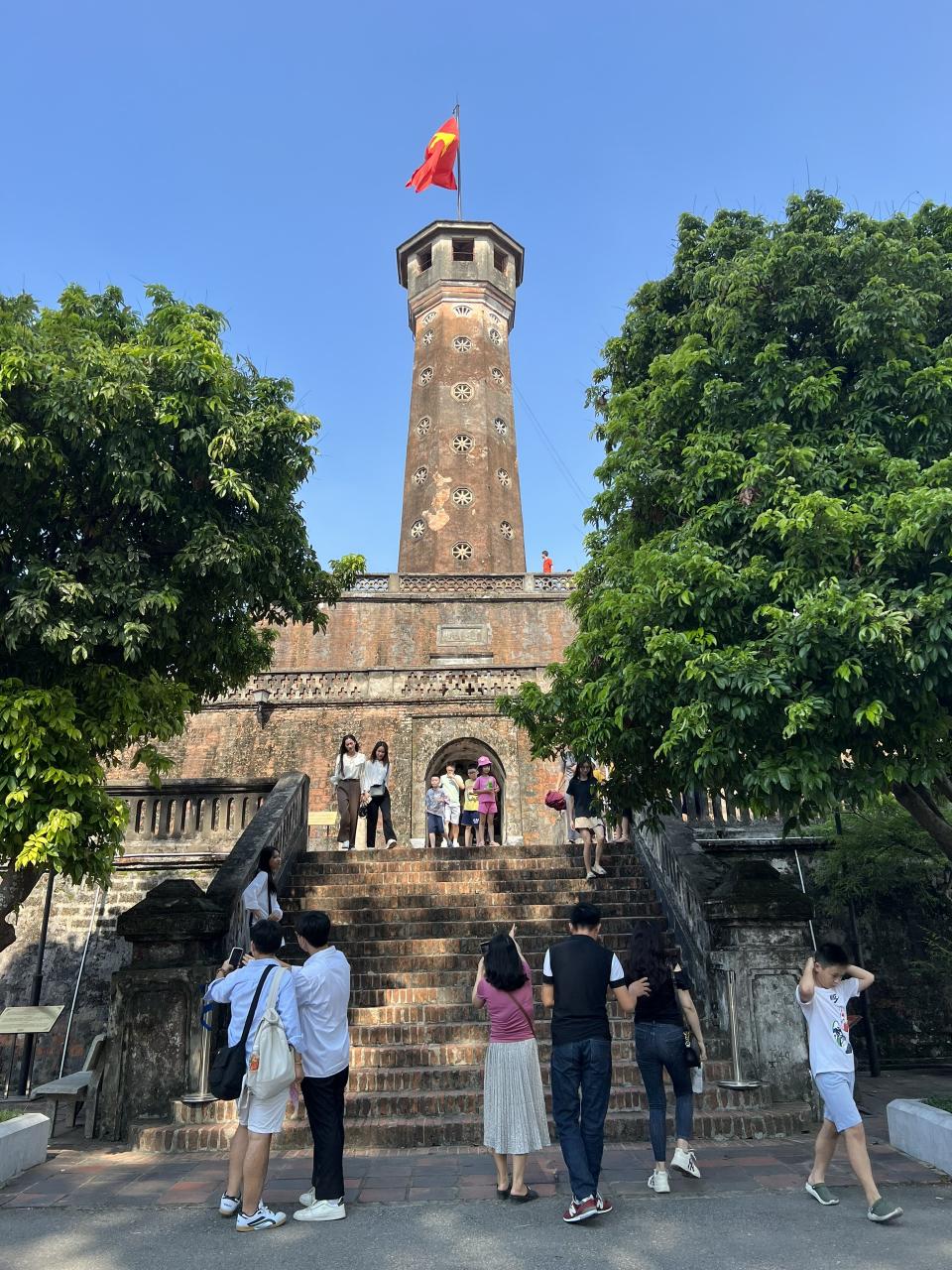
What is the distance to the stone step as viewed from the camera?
598 centimetres

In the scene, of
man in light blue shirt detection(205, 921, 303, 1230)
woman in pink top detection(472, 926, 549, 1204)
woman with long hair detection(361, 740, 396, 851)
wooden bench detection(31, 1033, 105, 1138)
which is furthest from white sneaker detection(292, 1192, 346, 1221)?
woman with long hair detection(361, 740, 396, 851)

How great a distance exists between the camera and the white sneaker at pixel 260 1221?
4430 millimetres

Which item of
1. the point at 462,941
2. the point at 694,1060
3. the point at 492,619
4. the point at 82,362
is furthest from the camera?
the point at 492,619

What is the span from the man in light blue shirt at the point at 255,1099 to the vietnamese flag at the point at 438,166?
33587mm

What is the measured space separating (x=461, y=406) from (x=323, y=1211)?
95.0ft

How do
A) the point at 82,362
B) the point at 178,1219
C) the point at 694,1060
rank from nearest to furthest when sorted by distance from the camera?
the point at 178,1219 < the point at 694,1060 < the point at 82,362

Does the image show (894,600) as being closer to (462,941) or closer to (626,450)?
(626,450)

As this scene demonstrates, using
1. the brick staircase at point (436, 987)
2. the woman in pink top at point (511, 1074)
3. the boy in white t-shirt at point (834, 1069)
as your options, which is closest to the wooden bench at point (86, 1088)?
the brick staircase at point (436, 987)

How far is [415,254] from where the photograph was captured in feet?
113

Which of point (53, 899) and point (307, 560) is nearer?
point (307, 560)

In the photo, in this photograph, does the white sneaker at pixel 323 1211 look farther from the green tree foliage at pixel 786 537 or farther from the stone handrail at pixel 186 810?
the stone handrail at pixel 186 810

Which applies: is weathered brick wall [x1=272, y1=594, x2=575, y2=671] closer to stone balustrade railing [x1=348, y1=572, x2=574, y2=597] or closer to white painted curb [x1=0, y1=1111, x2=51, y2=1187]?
stone balustrade railing [x1=348, y1=572, x2=574, y2=597]

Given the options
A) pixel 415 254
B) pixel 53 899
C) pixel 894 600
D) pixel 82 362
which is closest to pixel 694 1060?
pixel 894 600

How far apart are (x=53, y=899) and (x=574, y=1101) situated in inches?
308
